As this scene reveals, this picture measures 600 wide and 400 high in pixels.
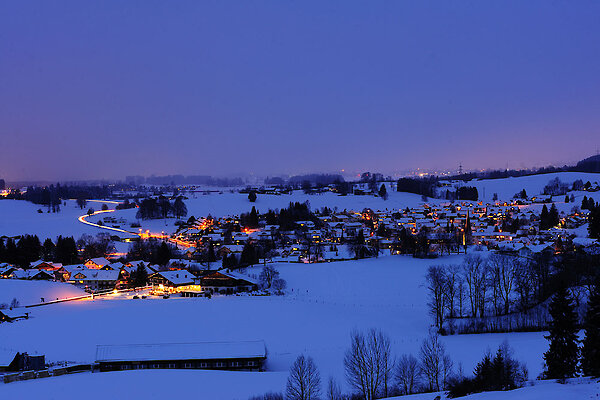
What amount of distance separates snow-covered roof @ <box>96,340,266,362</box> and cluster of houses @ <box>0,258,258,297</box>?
1194 cm

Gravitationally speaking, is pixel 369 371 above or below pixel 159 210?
below

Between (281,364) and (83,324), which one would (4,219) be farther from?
(281,364)

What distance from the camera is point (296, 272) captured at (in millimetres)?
33219

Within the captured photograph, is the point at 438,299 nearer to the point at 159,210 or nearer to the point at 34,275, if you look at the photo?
the point at 34,275

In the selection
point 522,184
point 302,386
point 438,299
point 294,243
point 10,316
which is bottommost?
point 294,243

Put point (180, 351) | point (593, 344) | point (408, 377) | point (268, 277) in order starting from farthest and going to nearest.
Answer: point (268, 277) < point (180, 351) < point (408, 377) < point (593, 344)

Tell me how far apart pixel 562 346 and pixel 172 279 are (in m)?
24.8

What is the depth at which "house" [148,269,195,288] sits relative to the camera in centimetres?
3111

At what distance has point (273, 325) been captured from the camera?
815 inches

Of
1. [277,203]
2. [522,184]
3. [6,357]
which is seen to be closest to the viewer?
[6,357]

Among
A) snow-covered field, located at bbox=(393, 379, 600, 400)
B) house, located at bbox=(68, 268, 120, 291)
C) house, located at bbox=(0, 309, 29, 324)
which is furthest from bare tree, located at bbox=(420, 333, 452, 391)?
house, located at bbox=(68, 268, 120, 291)

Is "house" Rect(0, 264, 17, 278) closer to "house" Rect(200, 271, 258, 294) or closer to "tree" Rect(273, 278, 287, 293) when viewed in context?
"house" Rect(200, 271, 258, 294)

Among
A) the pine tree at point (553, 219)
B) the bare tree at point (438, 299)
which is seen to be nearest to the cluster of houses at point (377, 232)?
the pine tree at point (553, 219)

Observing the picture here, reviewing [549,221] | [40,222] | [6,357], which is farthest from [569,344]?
[40,222]
